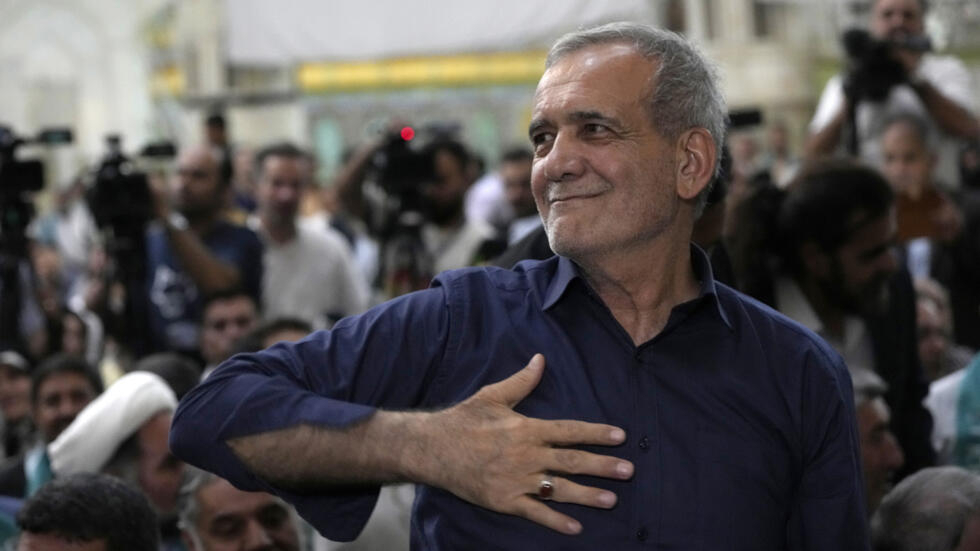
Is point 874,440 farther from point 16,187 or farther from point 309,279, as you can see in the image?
point 16,187

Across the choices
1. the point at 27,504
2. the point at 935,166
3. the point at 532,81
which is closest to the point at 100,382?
the point at 27,504

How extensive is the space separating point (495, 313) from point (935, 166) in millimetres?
4164

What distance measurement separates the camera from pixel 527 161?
8133 millimetres

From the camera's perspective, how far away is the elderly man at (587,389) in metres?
2.35

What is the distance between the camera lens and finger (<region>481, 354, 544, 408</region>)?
2389mm

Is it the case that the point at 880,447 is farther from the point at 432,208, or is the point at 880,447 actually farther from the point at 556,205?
the point at 432,208

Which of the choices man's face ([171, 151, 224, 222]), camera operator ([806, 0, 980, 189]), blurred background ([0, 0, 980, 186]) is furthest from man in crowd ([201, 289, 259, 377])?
blurred background ([0, 0, 980, 186])

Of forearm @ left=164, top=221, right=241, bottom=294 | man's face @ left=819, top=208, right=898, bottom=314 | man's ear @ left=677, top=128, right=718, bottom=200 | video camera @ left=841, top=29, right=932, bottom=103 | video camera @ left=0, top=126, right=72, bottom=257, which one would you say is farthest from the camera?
video camera @ left=0, top=126, right=72, bottom=257

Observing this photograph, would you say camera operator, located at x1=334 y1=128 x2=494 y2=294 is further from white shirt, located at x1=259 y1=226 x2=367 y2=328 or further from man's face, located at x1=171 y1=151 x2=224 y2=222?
man's face, located at x1=171 y1=151 x2=224 y2=222

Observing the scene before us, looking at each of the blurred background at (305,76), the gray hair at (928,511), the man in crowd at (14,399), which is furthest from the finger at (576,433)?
the blurred background at (305,76)

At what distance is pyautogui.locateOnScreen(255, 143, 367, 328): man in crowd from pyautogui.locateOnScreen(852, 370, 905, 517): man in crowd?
2.94m

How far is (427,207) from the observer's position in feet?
22.9

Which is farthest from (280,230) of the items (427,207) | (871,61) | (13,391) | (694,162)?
(694,162)

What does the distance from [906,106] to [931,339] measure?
839 millimetres
